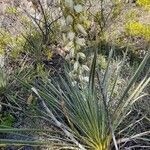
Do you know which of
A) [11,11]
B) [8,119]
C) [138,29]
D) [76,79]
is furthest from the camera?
[11,11]

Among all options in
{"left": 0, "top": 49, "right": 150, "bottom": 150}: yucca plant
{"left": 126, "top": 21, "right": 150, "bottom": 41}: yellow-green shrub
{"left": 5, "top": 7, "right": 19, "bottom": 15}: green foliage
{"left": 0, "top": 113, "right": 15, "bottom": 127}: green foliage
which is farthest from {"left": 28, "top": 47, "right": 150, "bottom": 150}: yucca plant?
{"left": 5, "top": 7, "right": 19, "bottom": 15}: green foliage

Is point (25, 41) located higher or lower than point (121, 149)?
higher

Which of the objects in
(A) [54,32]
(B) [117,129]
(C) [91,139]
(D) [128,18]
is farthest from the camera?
(D) [128,18]

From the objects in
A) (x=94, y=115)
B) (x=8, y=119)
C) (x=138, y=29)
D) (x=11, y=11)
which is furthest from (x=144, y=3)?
(x=94, y=115)

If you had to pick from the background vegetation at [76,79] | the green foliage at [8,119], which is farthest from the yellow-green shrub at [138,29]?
the green foliage at [8,119]

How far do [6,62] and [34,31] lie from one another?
602 mm

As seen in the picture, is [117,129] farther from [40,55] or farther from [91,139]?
[40,55]

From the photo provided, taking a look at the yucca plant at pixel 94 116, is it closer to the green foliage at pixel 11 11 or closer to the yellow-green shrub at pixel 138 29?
the yellow-green shrub at pixel 138 29

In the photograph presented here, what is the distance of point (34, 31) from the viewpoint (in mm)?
4984

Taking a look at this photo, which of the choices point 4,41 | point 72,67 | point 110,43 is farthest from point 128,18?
point 72,67

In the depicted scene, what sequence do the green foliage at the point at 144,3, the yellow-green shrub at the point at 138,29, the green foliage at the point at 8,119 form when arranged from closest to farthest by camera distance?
the green foliage at the point at 8,119 → the yellow-green shrub at the point at 138,29 → the green foliage at the point at 144,3

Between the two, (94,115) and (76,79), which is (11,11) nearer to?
(76,79)

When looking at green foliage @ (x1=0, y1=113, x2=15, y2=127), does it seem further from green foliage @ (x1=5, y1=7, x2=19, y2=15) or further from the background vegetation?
green foliage @ (x1=5, y1=7, x2=19, y2=15)

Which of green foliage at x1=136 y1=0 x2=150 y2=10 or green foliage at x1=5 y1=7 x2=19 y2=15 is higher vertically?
green foliage at x1=5 y1=7 x2=19 y2=15
